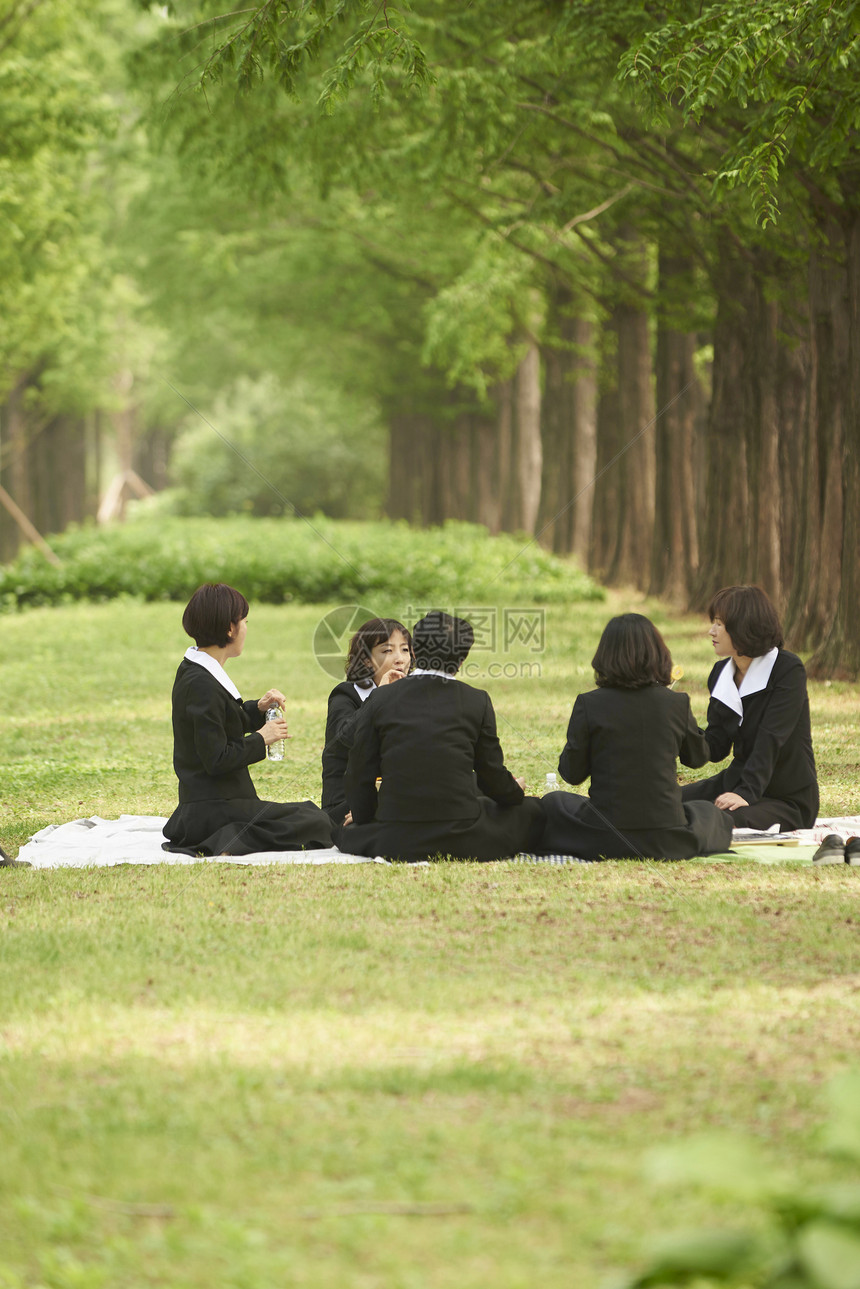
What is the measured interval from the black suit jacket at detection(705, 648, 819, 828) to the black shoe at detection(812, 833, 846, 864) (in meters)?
0.62

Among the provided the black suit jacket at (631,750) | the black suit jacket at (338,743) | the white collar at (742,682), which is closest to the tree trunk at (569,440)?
the white collar at (742,682)

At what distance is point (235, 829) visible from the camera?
23.1 feet

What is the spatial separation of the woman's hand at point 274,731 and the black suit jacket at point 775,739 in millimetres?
2179

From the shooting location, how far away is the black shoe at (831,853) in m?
6.55

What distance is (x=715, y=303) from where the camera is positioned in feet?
62.4

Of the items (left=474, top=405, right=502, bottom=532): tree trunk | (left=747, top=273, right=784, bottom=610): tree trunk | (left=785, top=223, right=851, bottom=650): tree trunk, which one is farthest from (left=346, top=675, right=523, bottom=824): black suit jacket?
(left=474, top=405, right=502, bottom=532): tree trunk

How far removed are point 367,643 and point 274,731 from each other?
0.75 metres

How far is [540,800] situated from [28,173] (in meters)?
21.0

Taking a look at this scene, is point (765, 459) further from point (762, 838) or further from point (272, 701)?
point (272, 701)

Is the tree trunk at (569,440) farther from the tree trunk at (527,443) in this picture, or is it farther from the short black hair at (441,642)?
the short black hair at (441,642)

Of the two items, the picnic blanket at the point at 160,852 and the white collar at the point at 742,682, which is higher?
the white collar at the point at 742,682

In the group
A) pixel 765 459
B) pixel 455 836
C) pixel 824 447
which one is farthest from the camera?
pixel 765 459

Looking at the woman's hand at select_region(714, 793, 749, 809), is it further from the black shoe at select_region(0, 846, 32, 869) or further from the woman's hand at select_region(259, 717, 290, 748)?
the black shoe at select_region(0, 846, 32, 869)

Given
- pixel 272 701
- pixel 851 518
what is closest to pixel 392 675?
pixel 272 701
